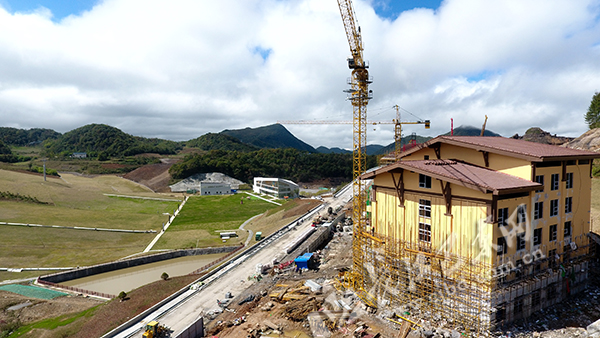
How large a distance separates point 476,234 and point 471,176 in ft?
12.6

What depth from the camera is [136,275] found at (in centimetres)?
4362

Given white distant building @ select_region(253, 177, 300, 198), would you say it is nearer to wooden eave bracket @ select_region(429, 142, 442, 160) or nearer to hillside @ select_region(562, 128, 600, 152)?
hillside @ select_region(562, 128, 600, 152)

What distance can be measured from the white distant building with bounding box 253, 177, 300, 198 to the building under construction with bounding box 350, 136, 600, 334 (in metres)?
73.4

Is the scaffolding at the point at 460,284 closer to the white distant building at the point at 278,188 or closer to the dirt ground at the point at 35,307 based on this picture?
the dirt ground at the point at 35,307

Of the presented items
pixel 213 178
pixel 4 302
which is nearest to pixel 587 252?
pixel 4 302

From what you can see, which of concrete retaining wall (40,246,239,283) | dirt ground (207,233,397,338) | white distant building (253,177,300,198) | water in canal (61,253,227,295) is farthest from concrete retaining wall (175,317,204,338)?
white distant building (253,177,300,198)

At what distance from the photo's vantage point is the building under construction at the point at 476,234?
70.6 feet

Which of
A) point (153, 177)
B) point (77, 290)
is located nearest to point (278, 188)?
point (153, 177)

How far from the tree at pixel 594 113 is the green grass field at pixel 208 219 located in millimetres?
77456

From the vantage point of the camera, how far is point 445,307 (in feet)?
73.3

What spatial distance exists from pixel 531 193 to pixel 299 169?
136878 millimetres

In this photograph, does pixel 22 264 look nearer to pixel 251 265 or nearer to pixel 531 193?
pixel 251 265

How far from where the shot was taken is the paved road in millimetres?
26844

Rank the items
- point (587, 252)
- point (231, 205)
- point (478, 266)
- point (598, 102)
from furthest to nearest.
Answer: point (231, 205), point (598, 102), point (587, 252), point (478, 266)
